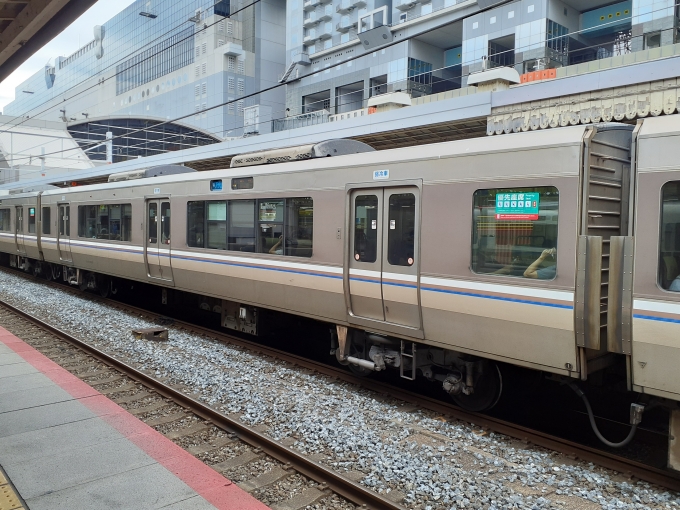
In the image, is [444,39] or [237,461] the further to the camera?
[444,39]

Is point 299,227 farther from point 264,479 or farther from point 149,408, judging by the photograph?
point 264,479

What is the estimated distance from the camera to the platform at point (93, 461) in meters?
4.35

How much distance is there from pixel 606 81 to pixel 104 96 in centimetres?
7760

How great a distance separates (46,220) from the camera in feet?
58.7

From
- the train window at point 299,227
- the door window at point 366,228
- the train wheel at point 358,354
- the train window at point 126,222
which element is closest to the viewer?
the door window at point 366,228

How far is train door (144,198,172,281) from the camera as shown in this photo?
11.4 m

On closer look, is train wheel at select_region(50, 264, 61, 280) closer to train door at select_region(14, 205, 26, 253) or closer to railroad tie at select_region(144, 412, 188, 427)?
train door at select_region(14, 205, 26, 253)

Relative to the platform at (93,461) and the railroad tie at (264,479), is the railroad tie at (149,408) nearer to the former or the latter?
the platform at (93,461)

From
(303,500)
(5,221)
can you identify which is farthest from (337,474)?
(5,221)

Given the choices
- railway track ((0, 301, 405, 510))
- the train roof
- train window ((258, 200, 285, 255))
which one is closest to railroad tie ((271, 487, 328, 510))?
railway track ((0, 301, 405, 510))

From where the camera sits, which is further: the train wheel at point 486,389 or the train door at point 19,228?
the train door at point 19,228

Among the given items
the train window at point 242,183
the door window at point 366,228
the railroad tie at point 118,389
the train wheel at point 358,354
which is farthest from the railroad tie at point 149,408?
the train window at point 242,183

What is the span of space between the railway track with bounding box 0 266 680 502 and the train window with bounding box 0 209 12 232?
1570 centimetres

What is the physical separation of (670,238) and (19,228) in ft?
69.6
